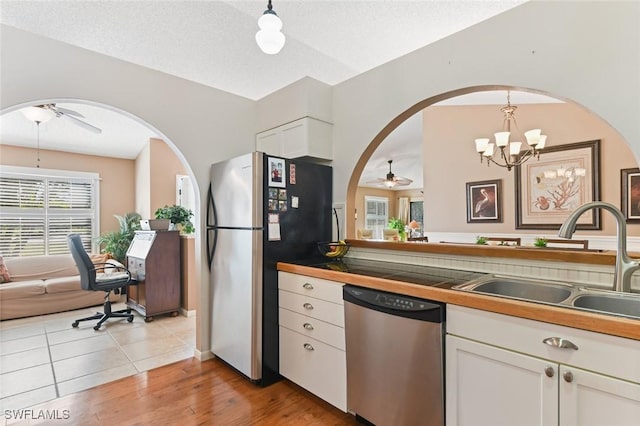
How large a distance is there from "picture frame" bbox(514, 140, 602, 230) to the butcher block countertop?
265 centimetres

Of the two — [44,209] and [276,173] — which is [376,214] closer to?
[44,209]

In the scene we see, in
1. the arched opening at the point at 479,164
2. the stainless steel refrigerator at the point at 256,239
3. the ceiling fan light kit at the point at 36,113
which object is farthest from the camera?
the arched opening at the point at 479,164

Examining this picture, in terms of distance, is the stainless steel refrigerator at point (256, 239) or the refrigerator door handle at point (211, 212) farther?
the refrigerator door handle at point (211, 212)

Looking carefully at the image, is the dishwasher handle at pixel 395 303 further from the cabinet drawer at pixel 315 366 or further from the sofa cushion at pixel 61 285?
the sofa cushion at pixel 61 285

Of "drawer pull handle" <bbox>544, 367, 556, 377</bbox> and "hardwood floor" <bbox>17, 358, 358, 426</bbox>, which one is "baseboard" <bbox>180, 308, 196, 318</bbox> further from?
"drawer pull handle" <bbox>544, 367, 556, 377</bbox>

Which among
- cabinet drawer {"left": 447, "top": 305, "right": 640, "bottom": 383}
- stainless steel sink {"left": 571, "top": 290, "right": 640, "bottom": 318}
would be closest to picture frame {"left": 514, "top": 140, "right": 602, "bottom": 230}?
stainless steel sink {"left": 571, "top": 290, "right": 640, "bottom": 318}

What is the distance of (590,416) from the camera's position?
1.05 m

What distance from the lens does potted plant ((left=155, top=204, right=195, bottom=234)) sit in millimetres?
4164

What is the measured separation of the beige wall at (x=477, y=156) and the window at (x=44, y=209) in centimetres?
617

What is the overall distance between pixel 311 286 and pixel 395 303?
665mm

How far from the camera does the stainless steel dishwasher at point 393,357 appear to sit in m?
1.43

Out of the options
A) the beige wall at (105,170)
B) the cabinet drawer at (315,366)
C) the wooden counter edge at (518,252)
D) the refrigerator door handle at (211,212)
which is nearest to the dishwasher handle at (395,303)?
the cabinet drawer at (315,366)

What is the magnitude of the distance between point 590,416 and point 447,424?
570mm

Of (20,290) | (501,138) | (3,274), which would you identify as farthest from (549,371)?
(3,274)
